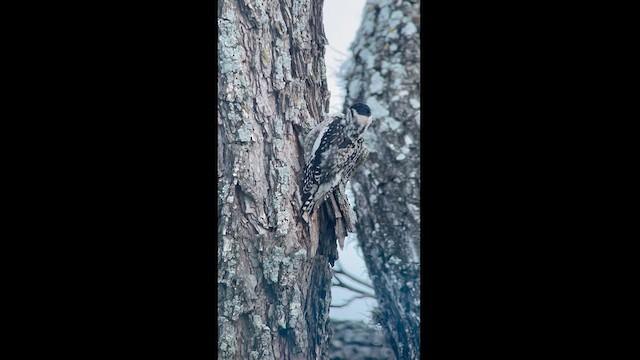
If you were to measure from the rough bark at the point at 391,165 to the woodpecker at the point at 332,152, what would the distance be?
1.4 inches

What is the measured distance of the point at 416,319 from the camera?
2.47 meters

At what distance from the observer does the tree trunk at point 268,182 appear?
2564 millimetres

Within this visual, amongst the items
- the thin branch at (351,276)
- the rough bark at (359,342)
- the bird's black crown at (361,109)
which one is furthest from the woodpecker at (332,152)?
the rough bark at (359,342)

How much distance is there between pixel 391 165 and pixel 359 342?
24.0 inches

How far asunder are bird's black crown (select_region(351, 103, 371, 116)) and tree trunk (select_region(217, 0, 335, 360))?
0.38ft

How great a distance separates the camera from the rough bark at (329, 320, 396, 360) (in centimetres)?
252

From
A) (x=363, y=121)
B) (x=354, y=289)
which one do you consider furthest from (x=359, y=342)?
(x=363, y=121)

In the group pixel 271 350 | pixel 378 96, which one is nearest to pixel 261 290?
pixel 271 350

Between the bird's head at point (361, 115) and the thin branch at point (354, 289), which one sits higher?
the bird's head at point (361, 115)

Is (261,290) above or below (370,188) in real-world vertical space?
below

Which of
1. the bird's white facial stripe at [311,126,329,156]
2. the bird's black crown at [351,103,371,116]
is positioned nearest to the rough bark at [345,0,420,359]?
the bird's black crown at [351,103,371,116]

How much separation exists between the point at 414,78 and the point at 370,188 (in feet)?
1.28

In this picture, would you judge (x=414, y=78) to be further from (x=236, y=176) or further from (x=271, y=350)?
(x=271, y=350)

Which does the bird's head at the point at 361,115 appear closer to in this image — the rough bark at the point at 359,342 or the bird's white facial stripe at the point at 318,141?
the bird's white facial stripe at the point at 318,141
